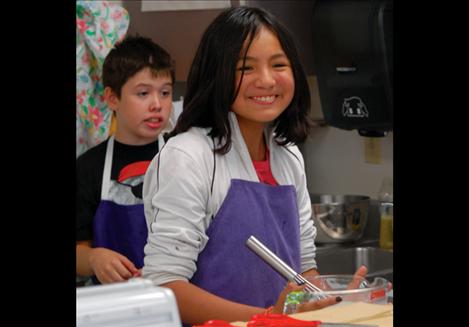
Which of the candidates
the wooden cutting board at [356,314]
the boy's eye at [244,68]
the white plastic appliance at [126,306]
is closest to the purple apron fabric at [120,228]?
the boy's eye at [244,68]

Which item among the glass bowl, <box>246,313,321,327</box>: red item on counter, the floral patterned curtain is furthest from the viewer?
the floral patterned curtain

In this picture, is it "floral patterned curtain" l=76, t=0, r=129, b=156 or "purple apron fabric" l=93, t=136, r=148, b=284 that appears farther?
"floral patterned curtain" l=76, t=0, r=129, b=156

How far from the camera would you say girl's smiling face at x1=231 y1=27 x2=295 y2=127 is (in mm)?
946

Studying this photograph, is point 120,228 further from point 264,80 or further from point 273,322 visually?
point 273,322

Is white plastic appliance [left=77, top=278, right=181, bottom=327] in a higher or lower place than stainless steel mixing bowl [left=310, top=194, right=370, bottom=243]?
higher

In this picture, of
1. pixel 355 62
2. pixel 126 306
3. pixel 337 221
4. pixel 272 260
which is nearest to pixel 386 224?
pixel 337 221

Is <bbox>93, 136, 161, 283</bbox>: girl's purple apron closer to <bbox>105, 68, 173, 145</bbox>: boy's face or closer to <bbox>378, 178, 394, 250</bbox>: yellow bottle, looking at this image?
<bbox>105, 68, 173, 145</bbox>: boy's face

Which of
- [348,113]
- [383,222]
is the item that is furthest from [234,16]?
[383,222]

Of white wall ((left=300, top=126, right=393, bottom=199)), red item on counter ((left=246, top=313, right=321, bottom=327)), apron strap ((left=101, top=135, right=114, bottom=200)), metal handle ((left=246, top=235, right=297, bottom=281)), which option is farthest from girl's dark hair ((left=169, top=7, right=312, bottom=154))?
white wall ((left=300, top=126, right=393, bottom=199))

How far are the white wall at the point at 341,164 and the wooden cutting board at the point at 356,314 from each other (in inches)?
47.8

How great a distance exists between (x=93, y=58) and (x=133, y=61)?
0.25 metres

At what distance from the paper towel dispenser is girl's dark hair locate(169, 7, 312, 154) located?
0.44m

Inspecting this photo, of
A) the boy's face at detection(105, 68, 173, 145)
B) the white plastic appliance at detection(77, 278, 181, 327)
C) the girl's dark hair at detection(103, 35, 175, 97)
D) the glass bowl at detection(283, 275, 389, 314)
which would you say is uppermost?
the girl's dark hair at detection(103, 35, 175, 97)
